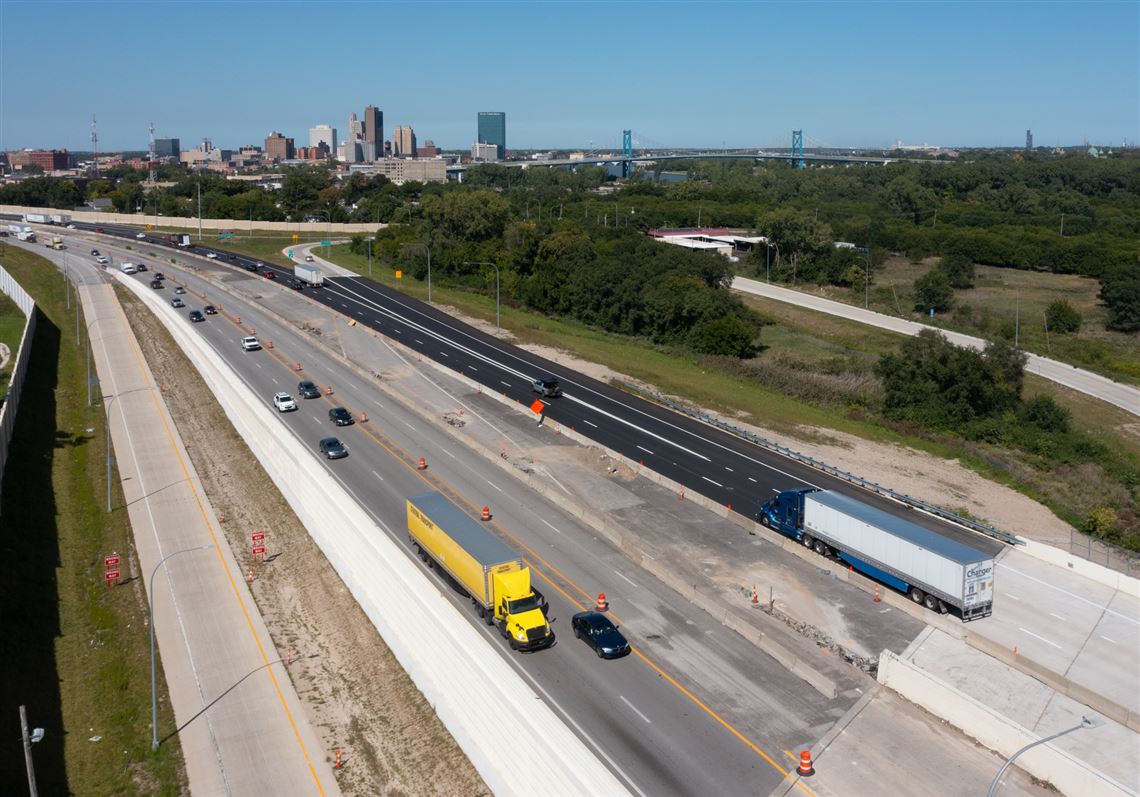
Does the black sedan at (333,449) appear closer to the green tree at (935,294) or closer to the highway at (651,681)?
the highway at (651,681)

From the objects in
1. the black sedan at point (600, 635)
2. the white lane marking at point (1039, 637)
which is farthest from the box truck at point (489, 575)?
the white lane marking at point (1039, 637)

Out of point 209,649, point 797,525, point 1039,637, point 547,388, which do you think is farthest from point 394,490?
point 1039,637

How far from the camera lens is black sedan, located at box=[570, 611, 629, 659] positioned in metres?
33.0

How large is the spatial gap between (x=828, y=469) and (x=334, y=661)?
3125cm

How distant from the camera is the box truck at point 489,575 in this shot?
110 feet

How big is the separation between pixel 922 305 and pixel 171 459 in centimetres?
8939

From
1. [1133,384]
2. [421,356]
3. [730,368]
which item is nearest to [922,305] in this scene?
[1133,384]

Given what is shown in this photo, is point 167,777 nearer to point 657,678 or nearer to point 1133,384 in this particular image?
point 657,678

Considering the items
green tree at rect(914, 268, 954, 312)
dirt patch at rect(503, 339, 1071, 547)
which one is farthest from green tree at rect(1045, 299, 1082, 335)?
dirt patch at rect(503, 339, 1071, 547)

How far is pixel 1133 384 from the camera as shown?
→ 3194 inches

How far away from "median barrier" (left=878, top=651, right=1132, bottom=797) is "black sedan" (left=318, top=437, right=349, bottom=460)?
1349 inches

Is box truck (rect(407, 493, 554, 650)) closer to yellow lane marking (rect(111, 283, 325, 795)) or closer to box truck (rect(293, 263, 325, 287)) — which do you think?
yellow lane marking (rect(111, 283, 325, 795))

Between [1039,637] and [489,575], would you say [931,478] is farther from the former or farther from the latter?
[489,575]

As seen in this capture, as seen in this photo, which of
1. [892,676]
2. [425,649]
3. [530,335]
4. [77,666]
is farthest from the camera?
[530,335]
